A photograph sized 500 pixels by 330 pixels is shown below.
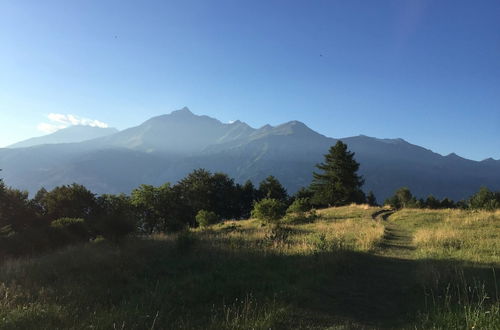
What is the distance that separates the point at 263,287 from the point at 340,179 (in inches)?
2044

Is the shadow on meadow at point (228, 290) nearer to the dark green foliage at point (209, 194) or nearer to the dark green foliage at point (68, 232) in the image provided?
the dark green foliage at point (68, 232)

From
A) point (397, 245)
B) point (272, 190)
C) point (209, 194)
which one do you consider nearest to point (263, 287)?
point (397, 245)

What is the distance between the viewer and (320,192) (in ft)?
195

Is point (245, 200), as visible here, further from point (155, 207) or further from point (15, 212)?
point (15, 212)

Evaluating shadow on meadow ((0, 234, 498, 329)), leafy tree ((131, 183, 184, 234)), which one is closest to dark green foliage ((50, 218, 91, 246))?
shadow on meadow ((0, 234, 498, 329))

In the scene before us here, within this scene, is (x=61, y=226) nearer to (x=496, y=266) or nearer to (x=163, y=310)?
(x=163, y=310)

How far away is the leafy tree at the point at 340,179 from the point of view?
56.2m

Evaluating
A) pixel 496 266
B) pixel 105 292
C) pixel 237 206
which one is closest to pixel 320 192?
pixel 237 206

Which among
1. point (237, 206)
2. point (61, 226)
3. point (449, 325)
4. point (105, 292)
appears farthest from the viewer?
point (237, 206)

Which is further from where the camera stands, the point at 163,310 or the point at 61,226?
the point at 61,226

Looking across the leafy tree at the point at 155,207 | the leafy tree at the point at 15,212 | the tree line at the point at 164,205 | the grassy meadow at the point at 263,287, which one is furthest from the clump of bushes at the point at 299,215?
the leafy tree at the point at 15,212

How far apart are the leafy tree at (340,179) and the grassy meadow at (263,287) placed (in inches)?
1683

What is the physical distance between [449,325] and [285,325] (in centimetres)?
279

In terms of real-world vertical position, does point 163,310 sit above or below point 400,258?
above
